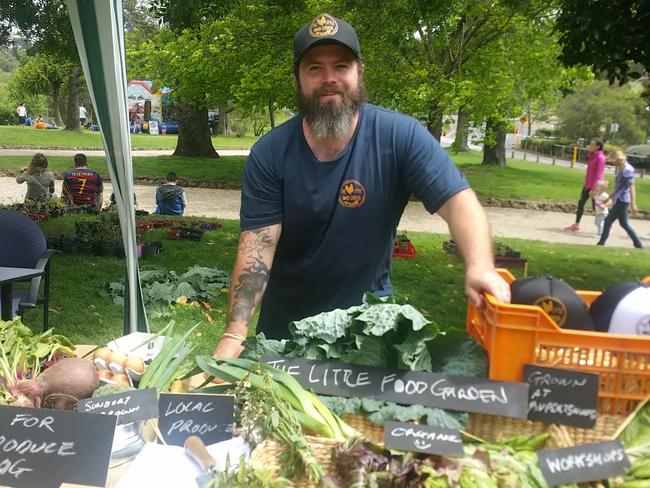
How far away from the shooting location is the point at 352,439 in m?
1.53

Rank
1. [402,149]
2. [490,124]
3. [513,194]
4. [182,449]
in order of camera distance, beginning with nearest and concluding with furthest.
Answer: [182,449] < [402,149] < [490,124] < [513,194]

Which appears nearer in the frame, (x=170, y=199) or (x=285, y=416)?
(x=285, y=416)

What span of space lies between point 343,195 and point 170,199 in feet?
29.4

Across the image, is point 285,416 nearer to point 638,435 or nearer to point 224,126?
point 638,435

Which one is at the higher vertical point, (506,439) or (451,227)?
(451,227)

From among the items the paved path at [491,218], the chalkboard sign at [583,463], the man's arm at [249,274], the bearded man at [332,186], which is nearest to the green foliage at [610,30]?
the bearded man at [332,186]

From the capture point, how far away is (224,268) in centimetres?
766

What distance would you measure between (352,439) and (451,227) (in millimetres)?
952

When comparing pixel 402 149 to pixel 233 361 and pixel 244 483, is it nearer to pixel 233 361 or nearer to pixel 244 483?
pixel 233 361

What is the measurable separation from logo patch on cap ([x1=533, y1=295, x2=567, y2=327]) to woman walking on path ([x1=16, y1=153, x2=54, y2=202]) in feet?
34.2

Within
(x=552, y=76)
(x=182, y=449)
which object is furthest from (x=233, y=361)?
(x=552, y=76)

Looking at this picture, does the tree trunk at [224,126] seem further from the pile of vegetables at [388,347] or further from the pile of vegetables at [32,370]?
the pile of vegetables at [388,347]

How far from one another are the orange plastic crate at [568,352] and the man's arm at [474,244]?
104 mm

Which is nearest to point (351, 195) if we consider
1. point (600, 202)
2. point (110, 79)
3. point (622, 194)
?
point (110, 79)
